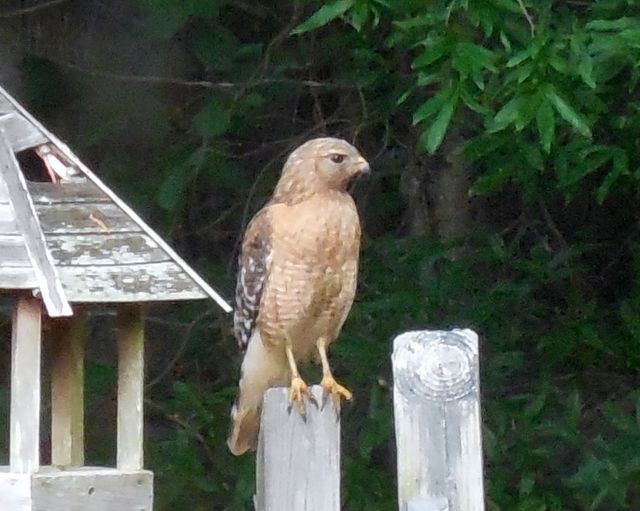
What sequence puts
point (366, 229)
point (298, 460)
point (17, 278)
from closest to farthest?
point (298, 460), point (17, 278), point (366, 229)

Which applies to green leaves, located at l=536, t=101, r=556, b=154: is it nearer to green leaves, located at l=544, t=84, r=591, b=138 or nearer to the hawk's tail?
green leaves, located at l=544, t=84, r=591, b=138

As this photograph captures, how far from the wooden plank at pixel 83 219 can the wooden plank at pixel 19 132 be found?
132 mm

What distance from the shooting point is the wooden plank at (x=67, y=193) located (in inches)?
106

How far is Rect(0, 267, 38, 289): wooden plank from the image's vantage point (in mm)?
2541

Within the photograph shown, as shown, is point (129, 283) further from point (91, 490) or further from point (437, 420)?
point (437, 420)

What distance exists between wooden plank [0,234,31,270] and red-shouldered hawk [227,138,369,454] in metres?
1.06

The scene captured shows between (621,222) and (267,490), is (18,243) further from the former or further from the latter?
(621,222)

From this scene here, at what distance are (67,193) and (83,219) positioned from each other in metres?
0.07

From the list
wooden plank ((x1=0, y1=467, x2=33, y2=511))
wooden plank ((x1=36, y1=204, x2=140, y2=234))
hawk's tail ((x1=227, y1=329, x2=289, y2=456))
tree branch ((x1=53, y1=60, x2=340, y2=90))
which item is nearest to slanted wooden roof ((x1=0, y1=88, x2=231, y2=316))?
wooden plank ((x1=36, y1=204, x2=140, y2=234))

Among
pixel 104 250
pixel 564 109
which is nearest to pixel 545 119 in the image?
pixel 564 109

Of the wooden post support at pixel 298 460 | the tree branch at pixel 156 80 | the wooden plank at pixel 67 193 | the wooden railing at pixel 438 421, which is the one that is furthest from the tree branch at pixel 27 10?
the wooden railing at pixel 438 421

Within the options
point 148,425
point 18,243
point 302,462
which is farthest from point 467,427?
point 148,425

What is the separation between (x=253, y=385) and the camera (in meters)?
3.93

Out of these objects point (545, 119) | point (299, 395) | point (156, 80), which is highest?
point (156, 80)
